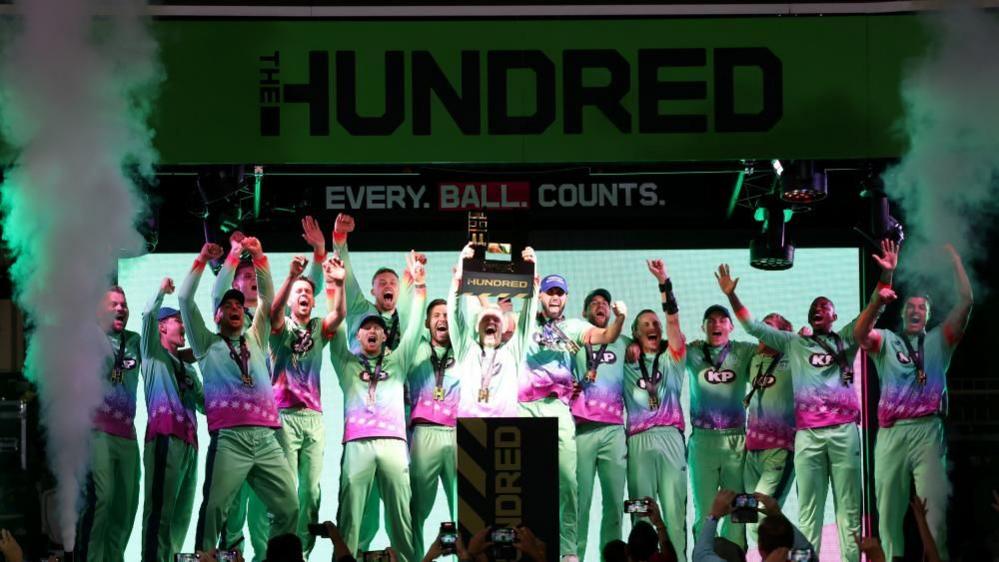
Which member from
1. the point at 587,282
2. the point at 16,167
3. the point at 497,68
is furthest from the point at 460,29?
the point at 16,167

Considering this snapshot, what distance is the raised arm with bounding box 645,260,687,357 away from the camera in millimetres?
11852

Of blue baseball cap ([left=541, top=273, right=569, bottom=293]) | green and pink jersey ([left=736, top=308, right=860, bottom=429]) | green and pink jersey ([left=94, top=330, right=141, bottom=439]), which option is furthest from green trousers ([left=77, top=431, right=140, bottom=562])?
green and pink jersey ([left=736, top=308, right=860, bottom=429])

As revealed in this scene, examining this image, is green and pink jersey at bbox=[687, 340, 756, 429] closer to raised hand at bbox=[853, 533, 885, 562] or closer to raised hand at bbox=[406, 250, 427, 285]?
raised hand at bbox=[406, 250, 427, 285]

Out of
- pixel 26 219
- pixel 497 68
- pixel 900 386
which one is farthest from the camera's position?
pixel 900 386

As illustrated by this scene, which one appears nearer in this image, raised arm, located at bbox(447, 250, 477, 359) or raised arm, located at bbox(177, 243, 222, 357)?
raised arm, located at bbox(177, 243, 222, 357)

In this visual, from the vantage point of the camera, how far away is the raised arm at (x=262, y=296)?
1166 cm

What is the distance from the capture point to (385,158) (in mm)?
11055

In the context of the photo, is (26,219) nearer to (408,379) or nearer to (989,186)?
(408,379)

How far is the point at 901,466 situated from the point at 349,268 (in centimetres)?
427

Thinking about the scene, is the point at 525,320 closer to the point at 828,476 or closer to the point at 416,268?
the point at 416,268

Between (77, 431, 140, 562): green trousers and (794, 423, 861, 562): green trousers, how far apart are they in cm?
483

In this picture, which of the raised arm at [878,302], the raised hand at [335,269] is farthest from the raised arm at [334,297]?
the raised arm at [878,302]

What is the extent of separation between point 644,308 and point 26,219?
14.7 feet

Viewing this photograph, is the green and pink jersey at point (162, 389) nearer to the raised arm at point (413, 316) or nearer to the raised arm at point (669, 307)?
the raised arm at point (413, 316)
